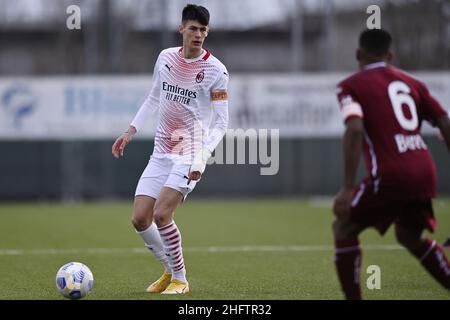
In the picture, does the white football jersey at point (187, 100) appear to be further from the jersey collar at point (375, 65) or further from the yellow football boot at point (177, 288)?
the jersey collar at point (375, 65)

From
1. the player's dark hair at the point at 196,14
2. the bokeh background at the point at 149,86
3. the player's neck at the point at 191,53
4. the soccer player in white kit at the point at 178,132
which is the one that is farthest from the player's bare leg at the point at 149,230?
the bokeh background at the point at 149,86

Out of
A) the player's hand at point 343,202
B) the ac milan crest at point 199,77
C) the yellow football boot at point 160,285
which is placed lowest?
the yellow football boot at point 160,285

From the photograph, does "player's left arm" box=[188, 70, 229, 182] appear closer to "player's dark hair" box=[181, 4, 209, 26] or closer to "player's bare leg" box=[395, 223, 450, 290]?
"player's dark hair" box=[181, 4, 209, 26]

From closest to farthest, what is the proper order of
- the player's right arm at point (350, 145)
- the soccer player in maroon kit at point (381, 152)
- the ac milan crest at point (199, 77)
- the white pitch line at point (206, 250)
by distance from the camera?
the player's right arm at point (350, 145)
the soccer player in maroon kit at point (381, 152)
the ac milan crest at point (199, 77)
the white pitch line at point (206, 250)

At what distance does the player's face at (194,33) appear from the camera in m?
7.20

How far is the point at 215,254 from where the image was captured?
412 inches

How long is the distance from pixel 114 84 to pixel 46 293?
13260mm

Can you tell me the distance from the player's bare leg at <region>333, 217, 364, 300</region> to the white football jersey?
1908mm

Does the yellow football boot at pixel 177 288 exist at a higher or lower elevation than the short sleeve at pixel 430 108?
lower

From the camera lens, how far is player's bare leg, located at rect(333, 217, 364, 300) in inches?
224

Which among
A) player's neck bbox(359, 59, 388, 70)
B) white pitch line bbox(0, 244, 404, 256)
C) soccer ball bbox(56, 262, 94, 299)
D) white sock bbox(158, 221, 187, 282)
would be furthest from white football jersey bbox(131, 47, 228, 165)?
white pitch line bbox(0, 244, 404, 256)

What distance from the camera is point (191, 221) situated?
15.2 meters

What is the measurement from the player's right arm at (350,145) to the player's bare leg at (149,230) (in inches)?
86.3
